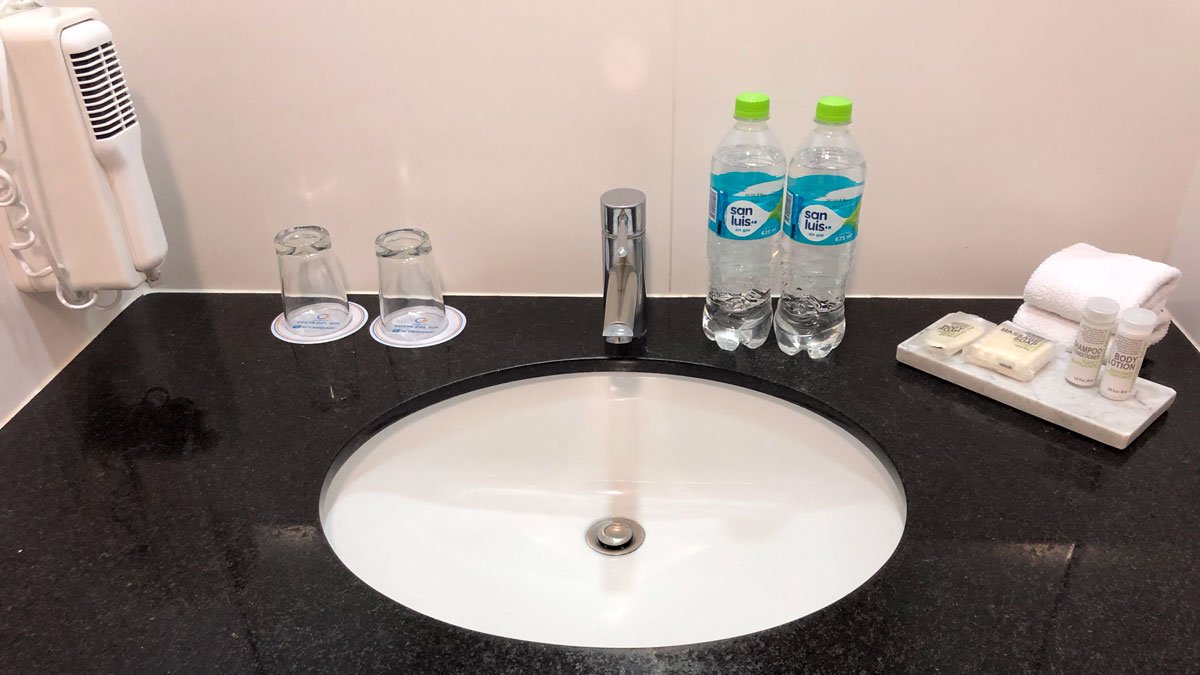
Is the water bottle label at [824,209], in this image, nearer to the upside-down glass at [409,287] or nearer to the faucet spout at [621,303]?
the faucet spout at [621,303]

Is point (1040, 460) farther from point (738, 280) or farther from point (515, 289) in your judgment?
point (515, 289)

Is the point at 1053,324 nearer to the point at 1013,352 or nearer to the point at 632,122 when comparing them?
the point at 1013,352

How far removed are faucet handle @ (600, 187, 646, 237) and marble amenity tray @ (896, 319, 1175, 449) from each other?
34 cm

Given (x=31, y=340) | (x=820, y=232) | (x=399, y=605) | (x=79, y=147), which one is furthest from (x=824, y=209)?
(x=31, y=340)

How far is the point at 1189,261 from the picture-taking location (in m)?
1.03

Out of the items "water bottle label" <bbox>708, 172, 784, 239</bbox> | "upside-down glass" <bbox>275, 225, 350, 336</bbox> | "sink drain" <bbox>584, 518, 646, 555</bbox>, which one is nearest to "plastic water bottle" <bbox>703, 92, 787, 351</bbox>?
"water bottle label" <bbox>708, 172, 784, 239</bbox>

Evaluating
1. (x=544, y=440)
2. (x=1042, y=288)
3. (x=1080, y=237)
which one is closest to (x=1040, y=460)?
(x=1042, y=288)

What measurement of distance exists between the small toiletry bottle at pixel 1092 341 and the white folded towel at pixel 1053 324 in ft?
0.25

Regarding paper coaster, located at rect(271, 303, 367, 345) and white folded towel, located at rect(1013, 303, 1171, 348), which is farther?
paper coaster, located at rect(271, 303, 367, 345)

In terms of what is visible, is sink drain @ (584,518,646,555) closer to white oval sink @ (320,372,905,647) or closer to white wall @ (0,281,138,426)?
white oval sink @ (320,372,905,647)

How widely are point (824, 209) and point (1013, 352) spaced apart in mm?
250

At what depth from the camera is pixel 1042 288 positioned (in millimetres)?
975

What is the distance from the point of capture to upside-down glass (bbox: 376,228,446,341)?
1062 mm

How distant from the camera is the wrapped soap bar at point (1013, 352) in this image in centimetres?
90
